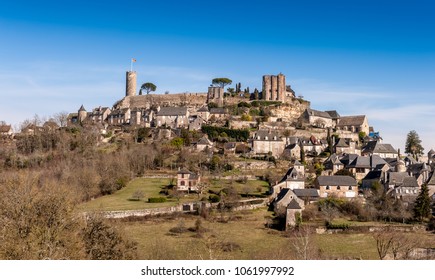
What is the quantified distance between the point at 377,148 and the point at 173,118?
30.8 m

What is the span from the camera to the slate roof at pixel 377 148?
2574 inches

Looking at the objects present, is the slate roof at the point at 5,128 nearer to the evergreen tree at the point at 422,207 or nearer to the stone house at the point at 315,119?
the stone house at the point at 315,119

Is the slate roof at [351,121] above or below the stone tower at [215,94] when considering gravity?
below

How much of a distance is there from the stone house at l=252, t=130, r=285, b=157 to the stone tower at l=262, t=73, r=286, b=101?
19.8m

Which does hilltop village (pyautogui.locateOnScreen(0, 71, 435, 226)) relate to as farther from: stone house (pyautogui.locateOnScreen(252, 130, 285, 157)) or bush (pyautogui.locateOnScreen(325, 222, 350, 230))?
bush (pyautogui.locateOnScreen(325, 222, 350, 230))

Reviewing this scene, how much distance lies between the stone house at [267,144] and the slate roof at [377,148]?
491 inches

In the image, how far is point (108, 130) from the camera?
74250mm

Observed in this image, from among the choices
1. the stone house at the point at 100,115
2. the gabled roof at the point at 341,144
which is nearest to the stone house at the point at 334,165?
the gabled roof at the point at 341,144

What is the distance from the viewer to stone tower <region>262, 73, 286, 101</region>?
272 feet

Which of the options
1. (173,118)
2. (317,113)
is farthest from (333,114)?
(173,118)

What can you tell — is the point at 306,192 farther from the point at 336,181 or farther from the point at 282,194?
the point at 336,181
